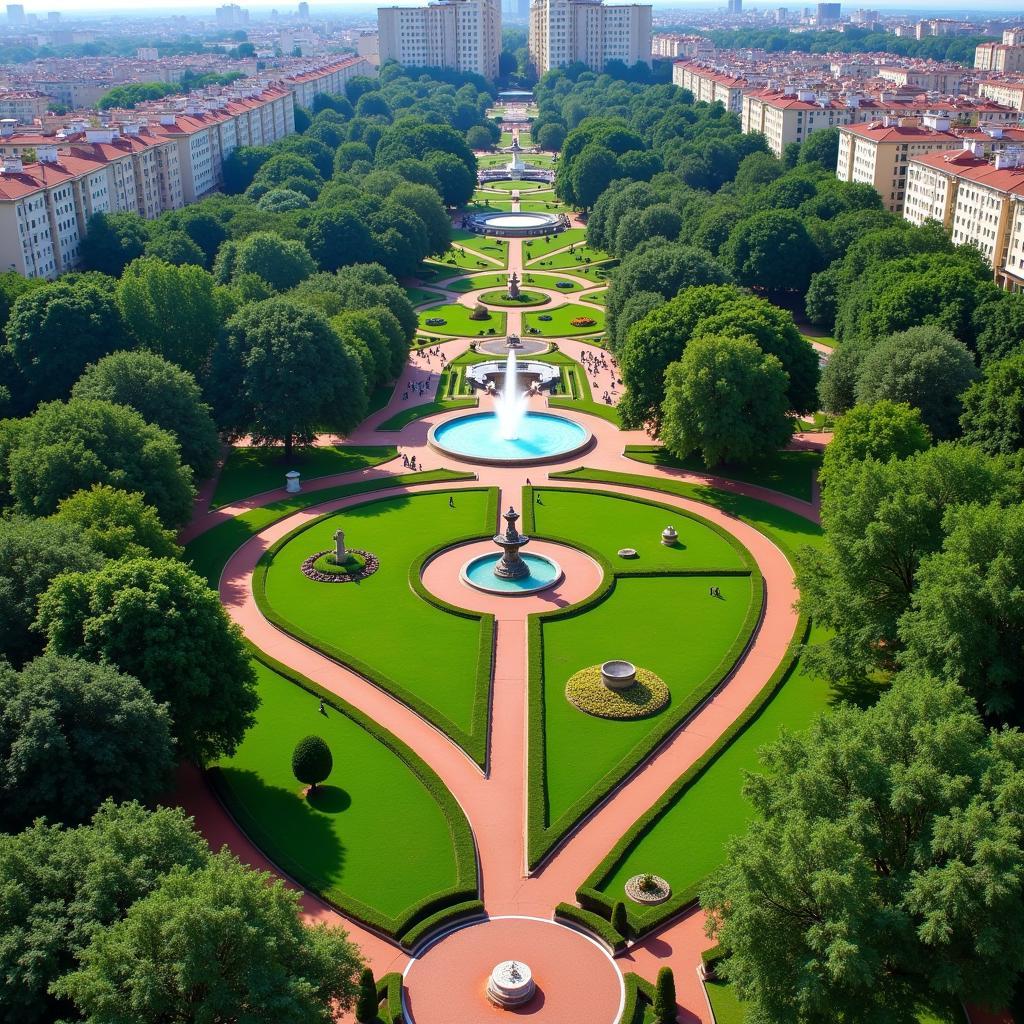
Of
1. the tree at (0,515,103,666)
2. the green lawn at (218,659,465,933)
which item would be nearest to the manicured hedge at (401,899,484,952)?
the green lawn at (218,659,465,933)

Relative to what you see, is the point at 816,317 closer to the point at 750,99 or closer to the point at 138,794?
the point at 138,794

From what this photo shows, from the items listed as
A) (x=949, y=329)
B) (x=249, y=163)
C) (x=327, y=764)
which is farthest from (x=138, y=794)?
(x=249, y=163)

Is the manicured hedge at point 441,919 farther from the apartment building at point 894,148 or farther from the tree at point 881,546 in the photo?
the apartment building at point 894,148

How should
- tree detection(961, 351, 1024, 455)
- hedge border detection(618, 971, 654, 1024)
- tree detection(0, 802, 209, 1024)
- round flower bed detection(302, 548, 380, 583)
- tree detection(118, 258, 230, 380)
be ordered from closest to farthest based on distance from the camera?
1. tree detection(0, 802, 209, 1024)
2. hedge border detection(618, 971, 654, 1024)
3. round flower bed detection(302, 548, 380, 583)
4. tree detection(961, 351, 1024, 455)
5. tree detection(118, 258, 230, 380)

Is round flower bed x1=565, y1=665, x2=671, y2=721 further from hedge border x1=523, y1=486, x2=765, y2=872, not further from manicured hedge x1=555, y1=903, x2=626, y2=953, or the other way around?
manicured hedge x1=555, y1=903, x2=626, y2=953

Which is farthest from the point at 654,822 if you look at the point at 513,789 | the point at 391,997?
the point at 391,997
